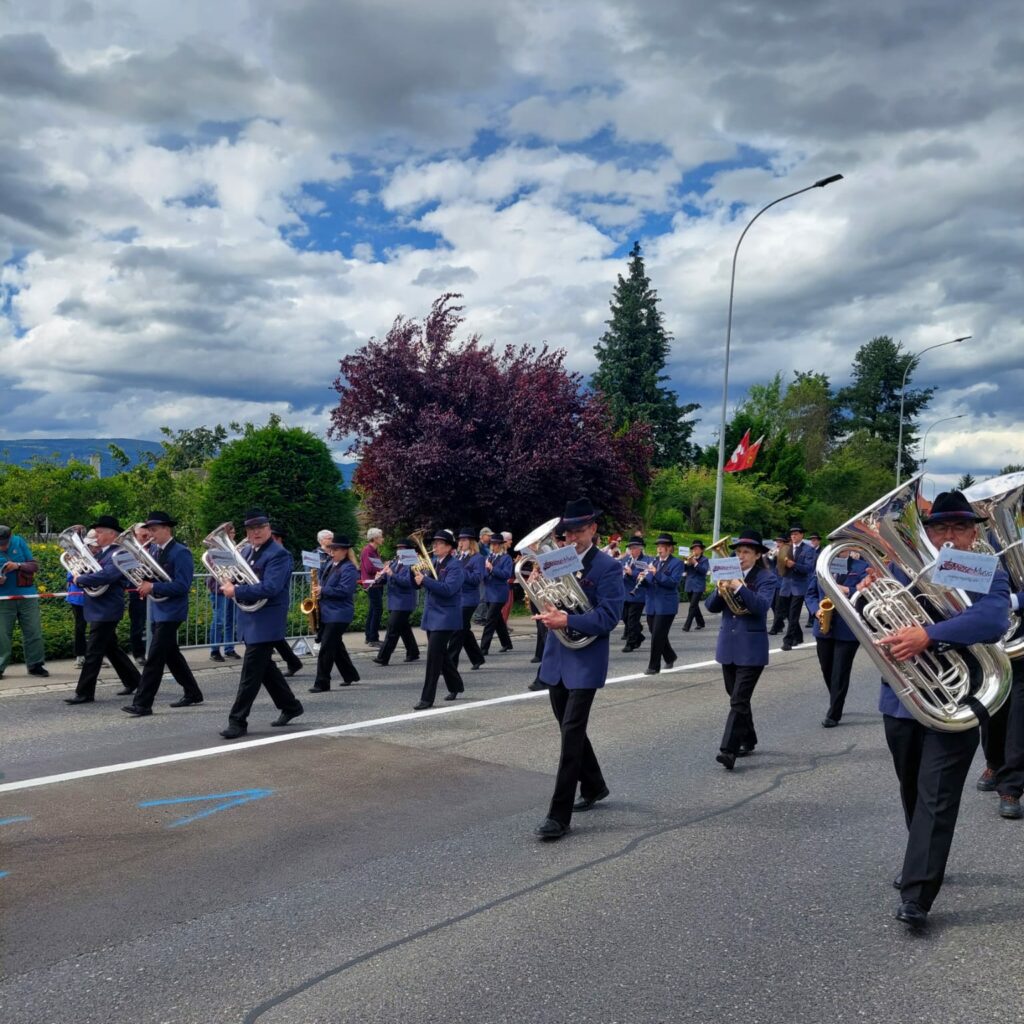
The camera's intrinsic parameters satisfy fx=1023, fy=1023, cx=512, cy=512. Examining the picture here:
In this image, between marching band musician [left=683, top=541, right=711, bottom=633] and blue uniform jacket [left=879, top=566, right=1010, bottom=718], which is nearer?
blue uniform jacket [left=879, top=566, right=1010, bottom=718]

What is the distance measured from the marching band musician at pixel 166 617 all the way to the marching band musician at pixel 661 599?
609 centimetres

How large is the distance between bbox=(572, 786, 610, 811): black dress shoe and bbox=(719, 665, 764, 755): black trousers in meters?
1.49

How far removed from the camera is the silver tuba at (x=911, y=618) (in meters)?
4.85

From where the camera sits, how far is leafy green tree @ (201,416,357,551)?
21.3 metres

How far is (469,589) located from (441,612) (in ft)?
10.6

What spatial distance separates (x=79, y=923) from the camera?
4.84 m

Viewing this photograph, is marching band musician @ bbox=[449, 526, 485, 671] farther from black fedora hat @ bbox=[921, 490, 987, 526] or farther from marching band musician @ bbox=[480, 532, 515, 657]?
black fedora hat @ bbox=[921, 490, 987, 526]

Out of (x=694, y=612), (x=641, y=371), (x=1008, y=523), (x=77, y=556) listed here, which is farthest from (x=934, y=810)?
(x=641, y=371)

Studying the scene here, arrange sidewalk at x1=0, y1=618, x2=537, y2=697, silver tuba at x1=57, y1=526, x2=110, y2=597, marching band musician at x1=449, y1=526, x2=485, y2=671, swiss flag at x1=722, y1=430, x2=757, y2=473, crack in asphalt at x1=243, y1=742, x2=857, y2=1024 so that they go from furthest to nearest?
swiss flag at x1=722, y1=430, x2=757, y2=473 < marching band musician at x1=449, y1=526, x2=485, y2=671 < sidewalk at x1=0, y1=618, x2=537, y2=697 < silver tuba at x1=57, y1=526, x2=110, y2=597 < crack in asphalt at x1=243, y1=742, x2=857, y2=1024

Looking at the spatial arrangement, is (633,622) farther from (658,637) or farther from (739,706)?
(739,706)

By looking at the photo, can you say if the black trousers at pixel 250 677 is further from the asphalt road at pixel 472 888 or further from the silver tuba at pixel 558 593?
the silver tuba at pixel 558 593

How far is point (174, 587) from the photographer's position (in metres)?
10.1

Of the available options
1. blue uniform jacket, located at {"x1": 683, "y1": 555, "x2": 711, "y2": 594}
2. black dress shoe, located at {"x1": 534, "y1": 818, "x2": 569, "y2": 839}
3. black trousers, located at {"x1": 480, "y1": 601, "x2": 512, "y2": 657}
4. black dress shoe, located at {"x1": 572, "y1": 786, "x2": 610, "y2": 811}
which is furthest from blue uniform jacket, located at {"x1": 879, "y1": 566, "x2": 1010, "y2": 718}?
blue uniform jacket, located at {"x1": 683, "y1": 555, "x2": 711, "y2": 594}

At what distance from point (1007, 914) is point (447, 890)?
9.07ft
